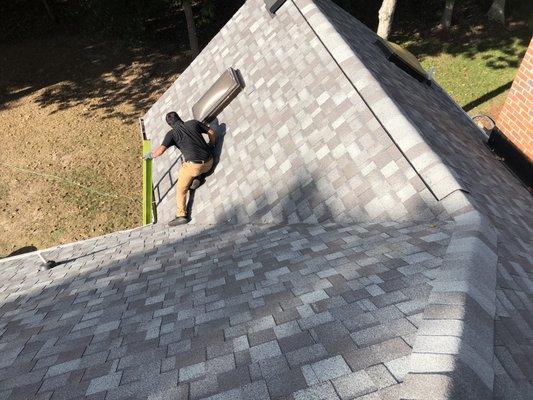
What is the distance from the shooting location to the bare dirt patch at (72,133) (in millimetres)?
10789

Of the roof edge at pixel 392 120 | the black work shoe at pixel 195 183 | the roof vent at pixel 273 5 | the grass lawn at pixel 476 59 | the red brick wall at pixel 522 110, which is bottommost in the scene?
the grass lawn at pixel 476 59

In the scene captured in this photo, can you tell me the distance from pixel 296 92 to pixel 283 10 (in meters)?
3.18

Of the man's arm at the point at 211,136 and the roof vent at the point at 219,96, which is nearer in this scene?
the man's arm at the point at 211,136

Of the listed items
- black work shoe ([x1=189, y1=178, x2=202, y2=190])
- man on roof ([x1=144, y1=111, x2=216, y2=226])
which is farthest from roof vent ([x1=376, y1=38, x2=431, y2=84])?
black work shoe ([x1=189, y1=178, x2=202, y2=190])

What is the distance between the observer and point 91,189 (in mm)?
11602

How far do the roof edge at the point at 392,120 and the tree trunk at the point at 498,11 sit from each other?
15795 mm

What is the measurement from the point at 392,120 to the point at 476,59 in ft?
48.5

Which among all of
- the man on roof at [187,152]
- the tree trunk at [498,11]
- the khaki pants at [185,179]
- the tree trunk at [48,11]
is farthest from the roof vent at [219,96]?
the tree trunk at [48,11]

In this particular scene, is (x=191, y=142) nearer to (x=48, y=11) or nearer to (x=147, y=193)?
(x=147, y=193)

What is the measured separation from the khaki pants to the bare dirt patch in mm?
4278

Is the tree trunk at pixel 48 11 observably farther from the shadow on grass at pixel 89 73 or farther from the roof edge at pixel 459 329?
the roof edge at pixel 459 329

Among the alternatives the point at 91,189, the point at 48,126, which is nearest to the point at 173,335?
the point at 91,189

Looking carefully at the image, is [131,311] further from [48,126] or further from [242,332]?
[48,126]

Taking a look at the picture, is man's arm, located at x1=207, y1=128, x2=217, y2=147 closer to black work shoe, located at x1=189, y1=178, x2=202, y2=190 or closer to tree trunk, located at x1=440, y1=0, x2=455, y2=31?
black work shoe, located at x1=189, y1=178, x2=202, y2=190
